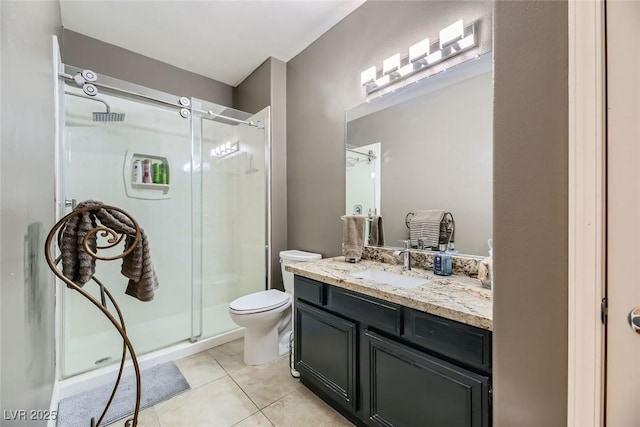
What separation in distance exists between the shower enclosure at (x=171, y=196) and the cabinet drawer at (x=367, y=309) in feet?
4.44

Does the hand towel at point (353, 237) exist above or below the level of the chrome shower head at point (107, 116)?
below

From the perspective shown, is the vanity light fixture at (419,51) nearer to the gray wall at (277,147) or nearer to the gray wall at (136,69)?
the gray wall at (277,147)

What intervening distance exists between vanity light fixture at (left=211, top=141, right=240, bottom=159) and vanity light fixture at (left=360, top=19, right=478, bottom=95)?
4.98 ft

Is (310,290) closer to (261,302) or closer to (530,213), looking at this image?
(261,302)

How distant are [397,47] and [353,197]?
3.45ft

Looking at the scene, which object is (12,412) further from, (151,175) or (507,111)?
(151,175)

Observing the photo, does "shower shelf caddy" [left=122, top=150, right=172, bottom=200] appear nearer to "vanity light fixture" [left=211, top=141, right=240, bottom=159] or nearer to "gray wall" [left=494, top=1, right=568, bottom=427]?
"vanity light fixture" [left=211, top=141, right=240, bottom=159]

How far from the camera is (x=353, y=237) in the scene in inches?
73.5

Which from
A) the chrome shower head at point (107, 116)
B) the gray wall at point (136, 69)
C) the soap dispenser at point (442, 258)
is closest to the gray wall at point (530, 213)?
the soap dispenser at point (442, 258)

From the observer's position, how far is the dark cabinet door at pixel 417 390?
0.92 metres

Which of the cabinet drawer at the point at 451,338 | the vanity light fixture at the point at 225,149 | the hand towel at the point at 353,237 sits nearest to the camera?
the cabinet drawer at the point at 451,338

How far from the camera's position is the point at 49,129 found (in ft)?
4.76

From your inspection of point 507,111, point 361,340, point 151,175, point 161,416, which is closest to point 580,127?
point 507,111

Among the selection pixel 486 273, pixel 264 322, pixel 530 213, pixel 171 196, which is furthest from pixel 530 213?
pixel 171 196
